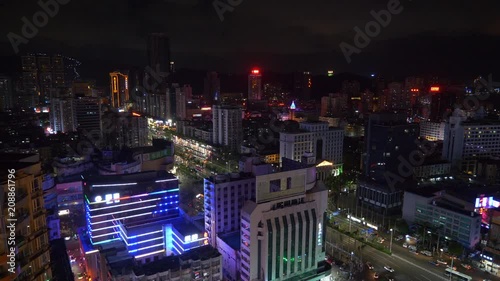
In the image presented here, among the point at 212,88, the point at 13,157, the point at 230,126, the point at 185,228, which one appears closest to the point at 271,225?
the point at 185,228

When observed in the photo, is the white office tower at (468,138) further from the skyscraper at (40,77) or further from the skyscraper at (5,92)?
the skyscraper at (5,92)

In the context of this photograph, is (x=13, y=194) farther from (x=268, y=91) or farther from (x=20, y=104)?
(x=268, y=91)

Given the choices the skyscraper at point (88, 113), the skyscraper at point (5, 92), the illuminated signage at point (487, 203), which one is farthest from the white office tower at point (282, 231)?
the skyscraper at point (5, 92)

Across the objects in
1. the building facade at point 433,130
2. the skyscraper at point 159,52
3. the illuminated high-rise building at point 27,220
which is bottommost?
the building facade at point 433,130

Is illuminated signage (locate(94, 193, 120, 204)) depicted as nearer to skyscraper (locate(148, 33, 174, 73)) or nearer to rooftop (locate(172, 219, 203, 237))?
rooftop (locate(172, 219, 203, 237))

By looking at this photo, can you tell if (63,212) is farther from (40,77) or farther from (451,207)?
(40,77)

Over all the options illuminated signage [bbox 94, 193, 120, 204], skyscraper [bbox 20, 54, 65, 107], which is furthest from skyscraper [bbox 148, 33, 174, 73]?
illuminated signage [bbox 94, 193, 120, 204]
